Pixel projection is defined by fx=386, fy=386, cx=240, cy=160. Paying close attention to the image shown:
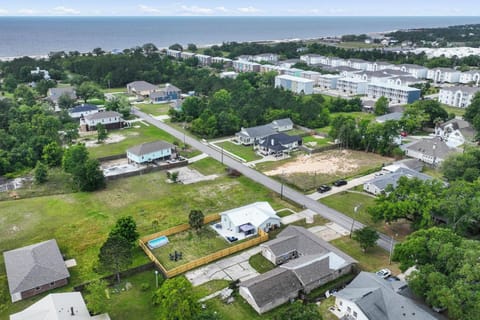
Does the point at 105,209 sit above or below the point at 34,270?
below

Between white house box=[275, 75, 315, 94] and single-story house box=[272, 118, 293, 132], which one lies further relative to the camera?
white house box=[275, 75, 315, 94]

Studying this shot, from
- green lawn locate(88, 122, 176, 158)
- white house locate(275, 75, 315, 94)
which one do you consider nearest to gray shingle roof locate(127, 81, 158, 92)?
green lawn locate(88, 122, 176, 158)

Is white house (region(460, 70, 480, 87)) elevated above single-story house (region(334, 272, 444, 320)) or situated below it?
above

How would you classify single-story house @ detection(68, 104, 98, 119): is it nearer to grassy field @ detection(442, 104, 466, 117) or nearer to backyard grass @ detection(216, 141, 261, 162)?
backyard grass @ detection(216, 141, 261, 162)

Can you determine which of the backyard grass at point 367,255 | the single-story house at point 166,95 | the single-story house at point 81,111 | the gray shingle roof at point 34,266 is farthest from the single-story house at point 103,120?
the backyard grass at point 367,255

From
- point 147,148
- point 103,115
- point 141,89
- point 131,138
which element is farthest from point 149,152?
point 141,89

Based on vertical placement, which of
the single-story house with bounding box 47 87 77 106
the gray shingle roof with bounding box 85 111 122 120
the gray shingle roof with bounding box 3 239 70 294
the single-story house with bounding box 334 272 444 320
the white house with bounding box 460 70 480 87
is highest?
the white house with bounding box 460 70 480 87

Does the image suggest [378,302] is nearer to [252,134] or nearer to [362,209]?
[362,209]
